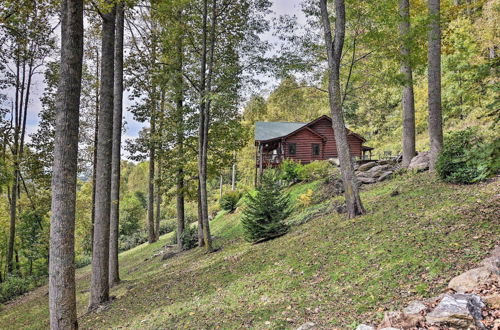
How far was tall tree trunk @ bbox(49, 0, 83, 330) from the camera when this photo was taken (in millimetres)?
4316

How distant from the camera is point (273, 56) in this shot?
9.97 m

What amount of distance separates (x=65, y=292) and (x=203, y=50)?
350 inches

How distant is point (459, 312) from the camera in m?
2.48

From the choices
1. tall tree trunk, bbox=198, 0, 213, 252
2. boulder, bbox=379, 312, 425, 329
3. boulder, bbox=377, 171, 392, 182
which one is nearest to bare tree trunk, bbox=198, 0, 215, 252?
tall tree trunk, bbox=198, 0, 213, 252

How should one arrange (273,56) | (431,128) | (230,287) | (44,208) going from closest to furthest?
1. (230,287)
2. (431,128)
3. (273,56)
4. (44,208)

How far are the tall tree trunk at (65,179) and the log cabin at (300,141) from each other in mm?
19953

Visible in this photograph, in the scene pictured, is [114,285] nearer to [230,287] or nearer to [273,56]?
[230,287]

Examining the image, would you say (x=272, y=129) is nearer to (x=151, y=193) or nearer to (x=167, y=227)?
(x=151, y=193)

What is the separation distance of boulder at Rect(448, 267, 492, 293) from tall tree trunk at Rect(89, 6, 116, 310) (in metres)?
7.38

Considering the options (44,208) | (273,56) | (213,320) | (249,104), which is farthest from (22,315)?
(273,56)

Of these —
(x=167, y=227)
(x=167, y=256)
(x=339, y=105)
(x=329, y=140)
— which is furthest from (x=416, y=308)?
(x=167, y=227)

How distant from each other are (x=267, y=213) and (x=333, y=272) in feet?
14.3

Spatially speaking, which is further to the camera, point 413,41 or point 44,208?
point 44,208

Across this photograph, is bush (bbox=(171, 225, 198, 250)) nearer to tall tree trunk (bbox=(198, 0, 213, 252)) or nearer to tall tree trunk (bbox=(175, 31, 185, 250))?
tall tree trunk (bbox=(175, 31, 185, 250))
